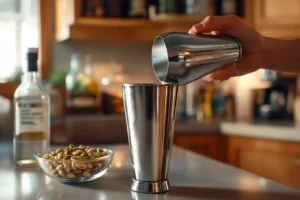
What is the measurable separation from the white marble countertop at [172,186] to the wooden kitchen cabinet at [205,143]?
1357mm

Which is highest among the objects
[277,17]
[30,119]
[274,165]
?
[277,17]

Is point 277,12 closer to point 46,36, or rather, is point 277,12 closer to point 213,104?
point 213,104

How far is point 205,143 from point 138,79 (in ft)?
2.34

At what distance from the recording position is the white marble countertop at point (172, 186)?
0.84 metres

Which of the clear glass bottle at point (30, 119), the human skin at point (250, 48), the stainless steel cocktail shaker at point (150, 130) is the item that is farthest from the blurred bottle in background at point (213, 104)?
the stainless steel cocktail shaker at point (150, 130)

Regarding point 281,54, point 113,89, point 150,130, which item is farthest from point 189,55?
point 113,89

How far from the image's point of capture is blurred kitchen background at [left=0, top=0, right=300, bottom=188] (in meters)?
2.38

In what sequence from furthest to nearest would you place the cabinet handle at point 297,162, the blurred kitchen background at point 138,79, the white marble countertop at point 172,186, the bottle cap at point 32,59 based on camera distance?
1. the blurred kitchen background at point 138,79
2. the cabinet handle at point 297,162
3. the bottle cap at point 32,59
4. the white marble countertop at point 172,186

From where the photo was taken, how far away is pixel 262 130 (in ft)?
7.77

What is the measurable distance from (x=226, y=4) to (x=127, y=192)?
2.20 metres

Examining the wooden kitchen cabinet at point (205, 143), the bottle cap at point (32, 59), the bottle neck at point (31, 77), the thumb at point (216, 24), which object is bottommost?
the wooden kitchen cabinet at point (205, 143)

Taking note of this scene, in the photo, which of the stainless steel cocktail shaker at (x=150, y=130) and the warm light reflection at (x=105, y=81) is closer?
the stainless steel cocktail shaker at (x=150, y=130)

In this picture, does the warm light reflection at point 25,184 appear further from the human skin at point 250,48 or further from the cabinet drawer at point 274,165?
the cabinet drawer at point 274,165

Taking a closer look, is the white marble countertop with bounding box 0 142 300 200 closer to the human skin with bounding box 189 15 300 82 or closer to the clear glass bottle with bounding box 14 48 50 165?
the clear glass bottle with bounding box 14 48 50 165
